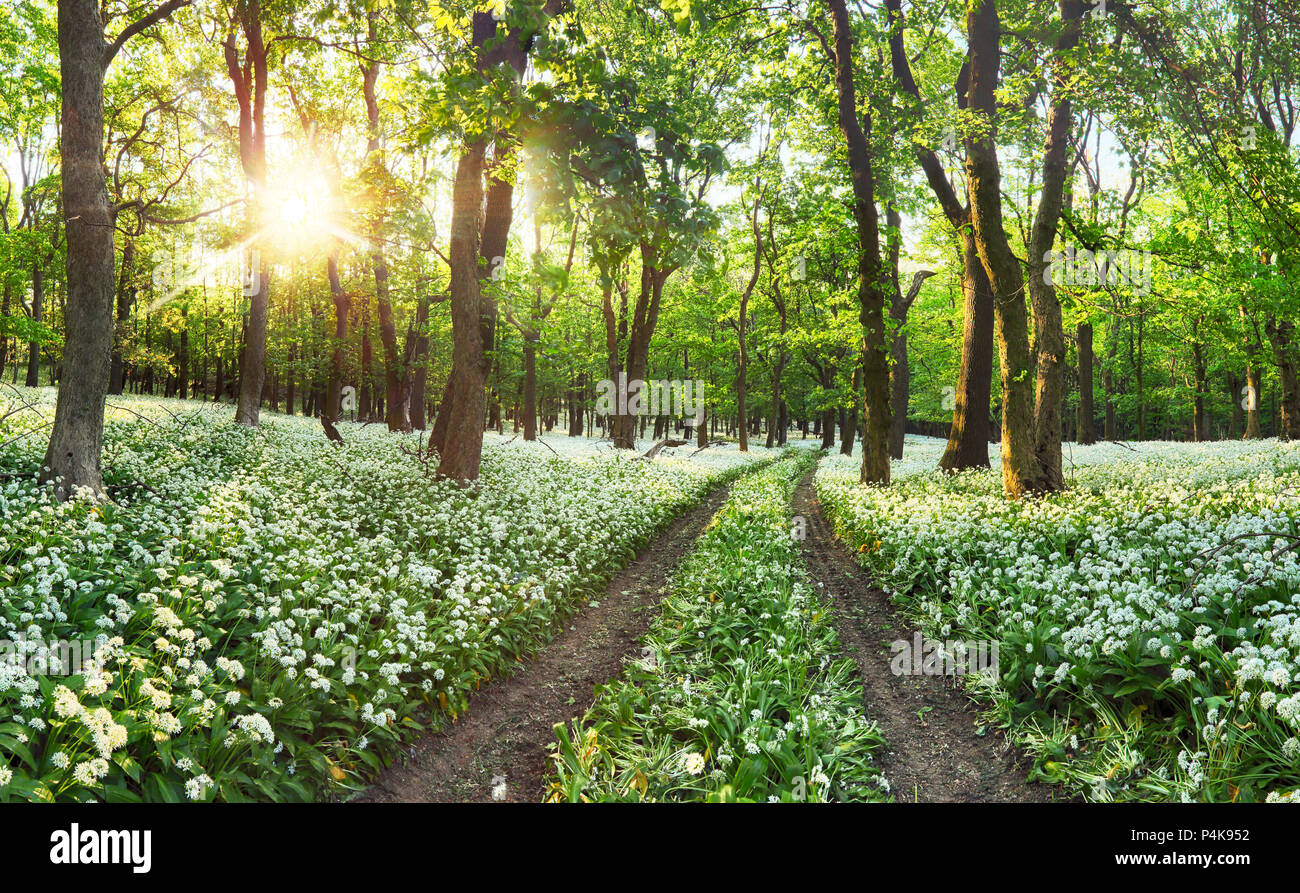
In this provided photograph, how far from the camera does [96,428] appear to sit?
741 cm

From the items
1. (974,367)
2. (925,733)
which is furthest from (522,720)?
(974,367)

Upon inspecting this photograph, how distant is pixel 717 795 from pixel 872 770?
136 cm

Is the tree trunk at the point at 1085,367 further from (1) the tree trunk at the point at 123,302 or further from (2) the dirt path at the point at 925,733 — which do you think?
(1) the tree trunk at the point at 123,302

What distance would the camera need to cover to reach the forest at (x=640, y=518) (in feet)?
12.7

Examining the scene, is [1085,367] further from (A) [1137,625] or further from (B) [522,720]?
(B) [522,720]

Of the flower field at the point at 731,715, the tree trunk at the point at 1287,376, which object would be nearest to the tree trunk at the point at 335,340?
the flower field at the point at 731,715

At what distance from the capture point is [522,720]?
499cm

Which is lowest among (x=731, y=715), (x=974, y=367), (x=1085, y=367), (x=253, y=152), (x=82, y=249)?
(x=731, y=715)

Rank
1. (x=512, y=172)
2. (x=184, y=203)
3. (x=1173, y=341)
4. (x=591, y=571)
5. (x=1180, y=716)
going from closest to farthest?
(x=1180, y=716)
(x=512, y=172)
(x=591, y=571)
(x=184, y=203)
(x=1173, y=341)

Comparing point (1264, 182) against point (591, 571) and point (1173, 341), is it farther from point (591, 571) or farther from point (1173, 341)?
point (1173, 341)

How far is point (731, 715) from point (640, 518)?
25.0 feet

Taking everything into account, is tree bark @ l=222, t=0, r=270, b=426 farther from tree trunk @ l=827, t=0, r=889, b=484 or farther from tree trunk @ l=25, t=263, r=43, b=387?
tree trunk @ l=25, t=263, r=43, b=387
